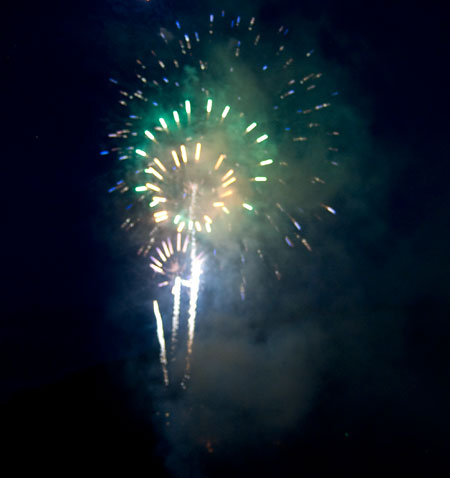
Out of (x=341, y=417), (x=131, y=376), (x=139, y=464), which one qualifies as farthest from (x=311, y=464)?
(x=131, y=376)

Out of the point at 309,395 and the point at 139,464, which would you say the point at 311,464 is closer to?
the point at 309,395

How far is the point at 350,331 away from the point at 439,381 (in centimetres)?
Result: 313

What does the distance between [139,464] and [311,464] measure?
5.08m

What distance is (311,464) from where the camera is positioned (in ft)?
24.8

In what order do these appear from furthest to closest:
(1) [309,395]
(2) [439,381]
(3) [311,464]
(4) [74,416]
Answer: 1. (4) [74,416]
2. (1) [309,395]
3. (2) [439,381]
4. (3) [311,464]

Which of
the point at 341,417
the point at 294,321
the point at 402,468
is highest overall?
the point at 294,321

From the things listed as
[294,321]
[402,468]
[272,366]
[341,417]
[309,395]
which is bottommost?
[402,468]

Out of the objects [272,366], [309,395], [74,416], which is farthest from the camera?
[74,416]

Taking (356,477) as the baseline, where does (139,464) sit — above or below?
above

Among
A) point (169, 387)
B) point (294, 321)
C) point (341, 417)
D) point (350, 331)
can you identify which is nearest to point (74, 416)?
point (169, 387)

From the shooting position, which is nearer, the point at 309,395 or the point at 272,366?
the point at 309,395

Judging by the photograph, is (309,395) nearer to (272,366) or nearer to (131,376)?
(272,366)

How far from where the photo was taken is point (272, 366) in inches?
429

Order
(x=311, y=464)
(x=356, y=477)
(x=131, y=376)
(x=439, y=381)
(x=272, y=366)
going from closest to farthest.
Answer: (x=356, y=477), (x=311, y=464), (x=439, y=381), (x=272, y=366), (x=131, y=376)
